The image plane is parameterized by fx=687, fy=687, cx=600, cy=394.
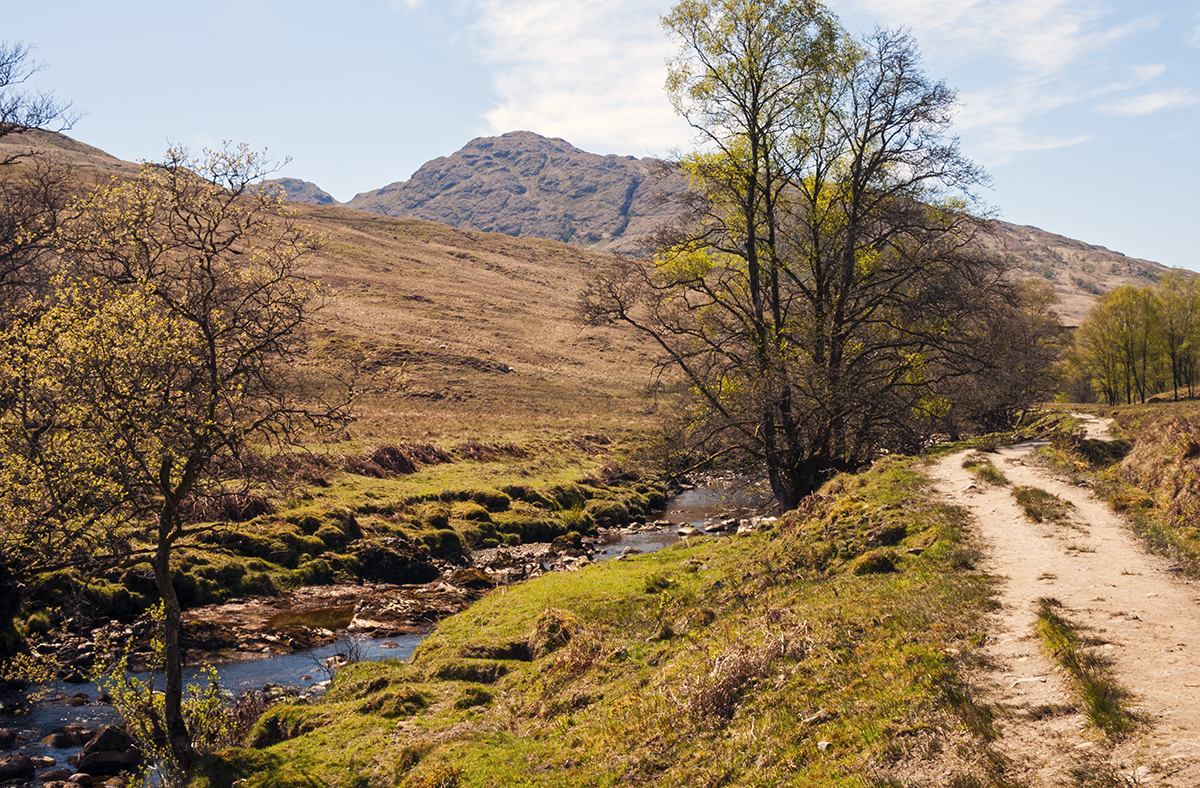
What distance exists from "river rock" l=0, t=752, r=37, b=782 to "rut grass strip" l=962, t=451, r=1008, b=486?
23401 millimetres

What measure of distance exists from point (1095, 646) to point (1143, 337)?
83.2 m

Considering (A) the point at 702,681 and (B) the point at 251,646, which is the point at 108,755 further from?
(A) the point at 702,681

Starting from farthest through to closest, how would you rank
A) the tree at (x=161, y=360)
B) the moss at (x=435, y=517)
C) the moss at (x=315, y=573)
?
the moss at (x=435, y=517)
the moss at (x=315, y=573)
the tree at (x=161, y=360)

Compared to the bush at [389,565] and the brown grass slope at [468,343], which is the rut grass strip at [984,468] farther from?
the brown grass slope at [468,343]

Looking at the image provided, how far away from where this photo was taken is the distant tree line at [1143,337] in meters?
71.9

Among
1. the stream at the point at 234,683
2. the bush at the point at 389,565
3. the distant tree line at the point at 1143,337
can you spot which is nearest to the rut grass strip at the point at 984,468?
the stream at the point at 234,683

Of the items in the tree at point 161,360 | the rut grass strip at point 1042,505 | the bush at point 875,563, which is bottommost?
the bush at point 875,563

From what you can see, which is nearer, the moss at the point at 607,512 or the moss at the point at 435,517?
the moss at the point at 435,517

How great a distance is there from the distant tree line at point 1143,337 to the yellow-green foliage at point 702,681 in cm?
7308

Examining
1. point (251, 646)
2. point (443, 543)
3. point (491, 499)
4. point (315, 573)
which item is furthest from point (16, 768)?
point (491, 499)

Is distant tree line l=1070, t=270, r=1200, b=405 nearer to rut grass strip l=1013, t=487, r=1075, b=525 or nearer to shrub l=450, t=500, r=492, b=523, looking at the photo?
shrub l=450, t=500, r=492, b=523

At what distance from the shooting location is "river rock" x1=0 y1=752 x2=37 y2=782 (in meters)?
12.8

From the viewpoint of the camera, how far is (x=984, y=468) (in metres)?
21.5

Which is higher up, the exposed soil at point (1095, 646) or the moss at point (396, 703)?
the exposed soil at point (1095, 646)
